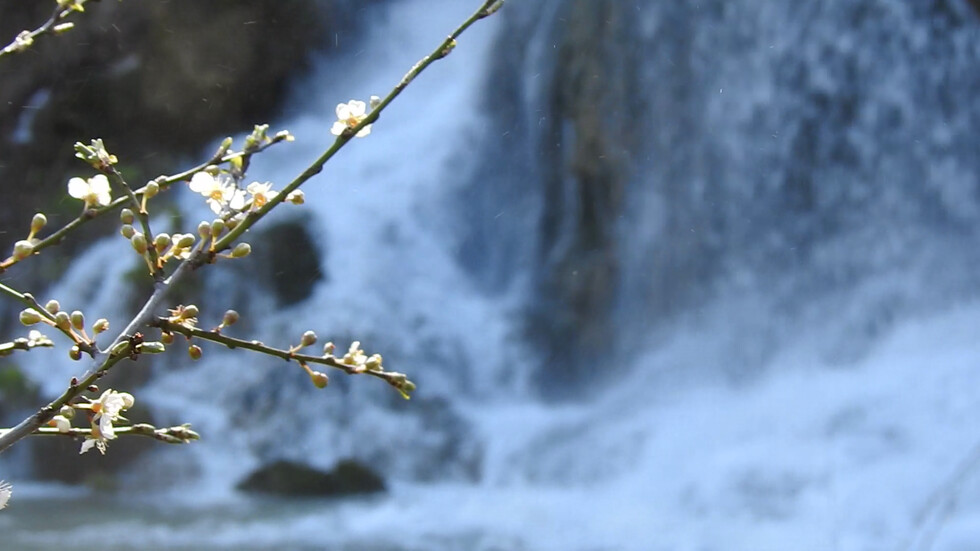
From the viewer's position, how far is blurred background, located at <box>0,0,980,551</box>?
3314 millimetres

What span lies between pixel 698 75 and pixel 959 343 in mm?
1280

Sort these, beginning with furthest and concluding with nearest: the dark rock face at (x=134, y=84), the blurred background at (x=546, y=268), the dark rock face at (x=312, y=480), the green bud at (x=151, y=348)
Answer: the dark rock face at (x=134, y=84)
the dark rock face at (x=312, y=480)
the blurred background at (x=546, y=268)
the green bud at (x=151, y=348)

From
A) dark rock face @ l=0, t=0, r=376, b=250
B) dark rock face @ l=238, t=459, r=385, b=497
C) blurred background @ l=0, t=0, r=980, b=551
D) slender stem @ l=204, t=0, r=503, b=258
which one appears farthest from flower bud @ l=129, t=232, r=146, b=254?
dark rock face @ l=0, t=0, r=376, b=250

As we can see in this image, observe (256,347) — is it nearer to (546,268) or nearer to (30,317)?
(30,317)

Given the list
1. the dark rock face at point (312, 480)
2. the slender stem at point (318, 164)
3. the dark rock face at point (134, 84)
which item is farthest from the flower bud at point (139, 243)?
the dark rock face at point (134, 84)

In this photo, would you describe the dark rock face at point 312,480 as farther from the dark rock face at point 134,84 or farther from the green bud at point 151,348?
the green bud at point 151,348

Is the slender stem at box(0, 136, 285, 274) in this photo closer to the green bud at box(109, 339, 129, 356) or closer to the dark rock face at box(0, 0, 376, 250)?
the green bud at box(109, 339, 129, 356)

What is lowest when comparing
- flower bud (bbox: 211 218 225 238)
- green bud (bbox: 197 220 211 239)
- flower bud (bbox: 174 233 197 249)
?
green bud (bbox: 197 220 211 239)

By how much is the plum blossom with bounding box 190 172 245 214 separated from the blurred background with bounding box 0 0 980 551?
254cm

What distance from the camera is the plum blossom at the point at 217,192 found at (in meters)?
0.56

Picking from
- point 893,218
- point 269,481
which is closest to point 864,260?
point 893,218

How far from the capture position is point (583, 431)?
3566 mm

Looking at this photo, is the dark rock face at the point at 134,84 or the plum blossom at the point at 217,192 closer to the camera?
the plum blossom at the point at 217,192

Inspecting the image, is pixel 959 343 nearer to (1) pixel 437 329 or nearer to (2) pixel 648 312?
(2) pixel 648 312
